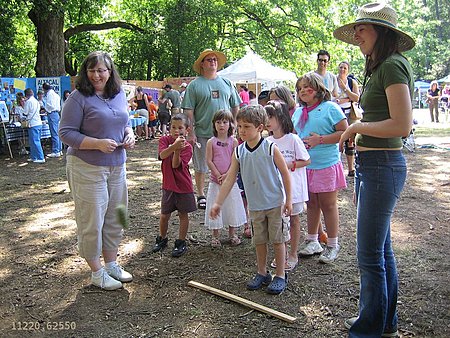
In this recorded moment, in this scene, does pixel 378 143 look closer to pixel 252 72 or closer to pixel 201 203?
pixel 201 203

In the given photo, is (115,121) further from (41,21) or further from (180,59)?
(180,59)

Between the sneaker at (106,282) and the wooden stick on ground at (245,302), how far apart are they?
60 centimetres

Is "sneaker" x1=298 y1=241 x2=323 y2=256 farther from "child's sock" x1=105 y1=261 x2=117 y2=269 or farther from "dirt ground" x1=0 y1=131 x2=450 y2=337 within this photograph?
"child's sock" x1=105 y1=261 x2=117 y2=269

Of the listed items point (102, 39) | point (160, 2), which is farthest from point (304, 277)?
point (102, 39)

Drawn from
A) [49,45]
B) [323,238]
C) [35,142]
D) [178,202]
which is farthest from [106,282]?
[49,45]

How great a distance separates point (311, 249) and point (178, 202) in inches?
53.3

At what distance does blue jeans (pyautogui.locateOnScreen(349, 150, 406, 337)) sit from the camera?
2.51 metres

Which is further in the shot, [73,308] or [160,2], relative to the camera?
[160,2]

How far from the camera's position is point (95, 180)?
Result: 3.51m

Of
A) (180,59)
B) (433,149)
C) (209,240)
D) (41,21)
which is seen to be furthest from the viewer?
(180,59)

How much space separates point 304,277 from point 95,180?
75.0 inches

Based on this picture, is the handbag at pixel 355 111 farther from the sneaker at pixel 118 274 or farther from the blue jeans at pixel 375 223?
the sneaker at pixel 118 274

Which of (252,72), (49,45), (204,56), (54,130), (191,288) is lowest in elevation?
(191,288)

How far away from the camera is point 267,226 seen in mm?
3557
